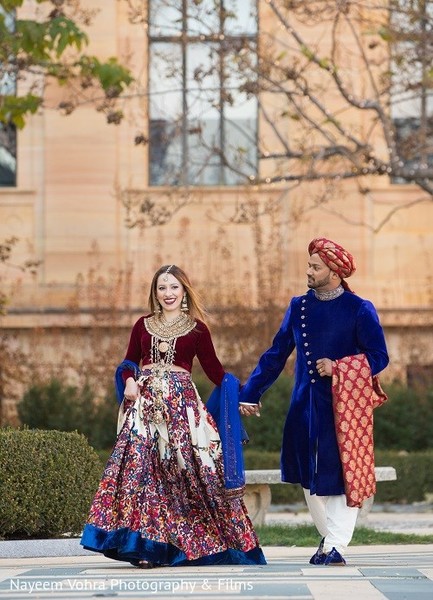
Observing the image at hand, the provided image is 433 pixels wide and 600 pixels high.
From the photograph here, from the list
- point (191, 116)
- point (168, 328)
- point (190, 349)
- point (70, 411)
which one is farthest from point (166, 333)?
point (191, 116)

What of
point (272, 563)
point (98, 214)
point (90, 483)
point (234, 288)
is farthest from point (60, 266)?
point (272, 563)

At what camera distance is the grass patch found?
40.3 feet

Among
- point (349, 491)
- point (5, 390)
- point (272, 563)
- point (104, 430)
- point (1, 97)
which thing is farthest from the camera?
point (5, 390)

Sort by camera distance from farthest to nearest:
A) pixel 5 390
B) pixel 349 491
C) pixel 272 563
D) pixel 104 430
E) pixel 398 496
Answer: pixel 5 390 → pixel 104 430 → pixel 398 496 → pixel 272 563 → pixel 349 491

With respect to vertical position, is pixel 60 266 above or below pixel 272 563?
above

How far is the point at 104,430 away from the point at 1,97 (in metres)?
5.14

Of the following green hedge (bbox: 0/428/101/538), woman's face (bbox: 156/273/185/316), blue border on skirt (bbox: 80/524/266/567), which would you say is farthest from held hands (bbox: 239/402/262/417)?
green hedge (bbox: 0/428/101/538)

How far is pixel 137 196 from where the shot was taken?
72.2ft

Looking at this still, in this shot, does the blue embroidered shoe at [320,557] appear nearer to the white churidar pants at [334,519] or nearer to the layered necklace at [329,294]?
the white churidar pants at [334,519]

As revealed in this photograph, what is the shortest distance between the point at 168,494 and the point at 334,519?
966 mm

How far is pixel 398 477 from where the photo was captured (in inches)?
688

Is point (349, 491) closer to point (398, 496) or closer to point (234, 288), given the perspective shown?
point (398, 496)

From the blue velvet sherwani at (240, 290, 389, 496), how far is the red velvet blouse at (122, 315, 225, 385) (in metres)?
0.50

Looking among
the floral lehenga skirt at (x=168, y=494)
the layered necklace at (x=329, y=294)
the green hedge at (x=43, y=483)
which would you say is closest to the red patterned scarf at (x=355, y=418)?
the layered necklace at (x=329, y=294)
